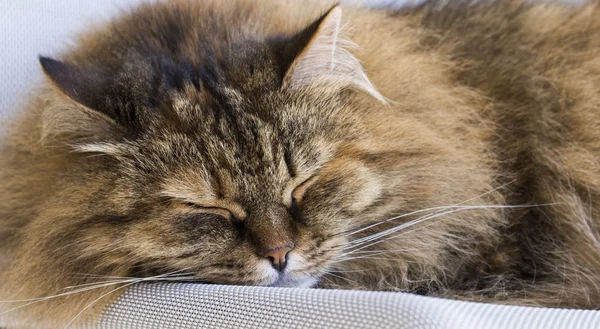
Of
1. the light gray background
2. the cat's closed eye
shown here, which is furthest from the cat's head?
the light gray background

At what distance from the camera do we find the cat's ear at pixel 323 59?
1.11 metres

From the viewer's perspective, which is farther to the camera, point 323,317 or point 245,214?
point 245,214

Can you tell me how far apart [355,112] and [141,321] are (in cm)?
55

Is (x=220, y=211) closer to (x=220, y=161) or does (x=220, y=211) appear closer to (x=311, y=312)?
(x=220, y=161)

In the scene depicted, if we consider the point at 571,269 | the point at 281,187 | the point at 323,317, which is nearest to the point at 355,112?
the point at 281,187

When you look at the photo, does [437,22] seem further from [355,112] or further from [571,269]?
[571,269]

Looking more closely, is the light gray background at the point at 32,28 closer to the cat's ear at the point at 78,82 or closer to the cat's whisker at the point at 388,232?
Answer: the cat's ear at the point at 78,82

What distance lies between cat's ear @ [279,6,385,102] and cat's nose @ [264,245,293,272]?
30cm

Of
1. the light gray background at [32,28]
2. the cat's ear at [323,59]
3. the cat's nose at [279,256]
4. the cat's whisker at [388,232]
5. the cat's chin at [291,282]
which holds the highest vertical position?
the cat's ear at [323,59]

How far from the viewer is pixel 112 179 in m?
1.13

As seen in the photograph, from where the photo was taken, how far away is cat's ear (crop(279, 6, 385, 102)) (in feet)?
3.63

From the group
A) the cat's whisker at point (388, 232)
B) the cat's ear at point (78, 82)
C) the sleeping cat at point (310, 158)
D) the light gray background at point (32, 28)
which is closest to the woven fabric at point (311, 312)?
the sleeping cat at point (310, 158)

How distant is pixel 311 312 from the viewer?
936mm

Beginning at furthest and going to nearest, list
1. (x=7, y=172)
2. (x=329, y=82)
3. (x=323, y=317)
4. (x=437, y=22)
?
(x=437, y=22)
(x=7, y=172)
(x=329, y=82)
(x=323, y=317)
